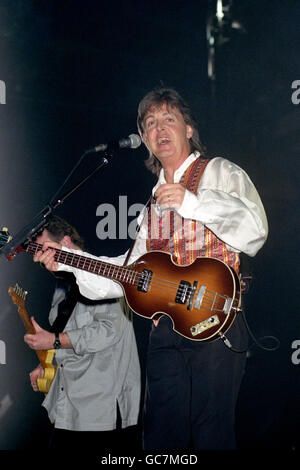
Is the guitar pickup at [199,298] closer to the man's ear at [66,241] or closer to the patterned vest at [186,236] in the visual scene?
the patterned vest at [186,236]

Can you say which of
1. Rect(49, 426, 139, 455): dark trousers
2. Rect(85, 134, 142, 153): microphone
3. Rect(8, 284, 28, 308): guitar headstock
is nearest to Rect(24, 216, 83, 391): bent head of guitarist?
Rect(8, 284, 28, 308): guitar headstock

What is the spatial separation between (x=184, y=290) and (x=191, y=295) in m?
0.03

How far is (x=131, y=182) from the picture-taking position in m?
2.65

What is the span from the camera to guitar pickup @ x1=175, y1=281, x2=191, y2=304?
1.80 meters

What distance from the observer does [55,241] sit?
104 inches

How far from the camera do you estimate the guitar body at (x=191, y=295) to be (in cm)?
173

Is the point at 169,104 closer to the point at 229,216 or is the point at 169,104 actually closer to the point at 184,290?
the point at 229,216

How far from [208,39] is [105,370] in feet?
6.30

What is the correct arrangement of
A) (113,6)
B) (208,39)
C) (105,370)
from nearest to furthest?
(105,370) → (208,39) → (113,6)

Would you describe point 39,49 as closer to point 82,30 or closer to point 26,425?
point 82,30

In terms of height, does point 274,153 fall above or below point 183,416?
above

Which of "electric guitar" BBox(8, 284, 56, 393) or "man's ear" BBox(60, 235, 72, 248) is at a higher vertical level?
"man's ear" BBox(60, 235, 72, 248)

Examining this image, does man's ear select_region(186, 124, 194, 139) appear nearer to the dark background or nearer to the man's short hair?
the man's short hair
